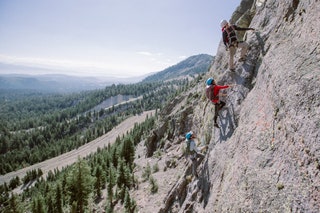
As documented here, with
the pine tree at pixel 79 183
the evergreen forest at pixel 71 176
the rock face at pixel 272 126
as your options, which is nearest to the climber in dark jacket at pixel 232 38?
the rock face at pixel 272 126

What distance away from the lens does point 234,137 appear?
11.2m

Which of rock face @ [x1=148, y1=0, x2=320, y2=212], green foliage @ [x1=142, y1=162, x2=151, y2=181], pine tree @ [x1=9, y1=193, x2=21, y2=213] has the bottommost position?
pine tree @ [x1=9, y1=193, x2=21, y2=213]

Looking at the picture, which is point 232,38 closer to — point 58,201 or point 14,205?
point 14,205

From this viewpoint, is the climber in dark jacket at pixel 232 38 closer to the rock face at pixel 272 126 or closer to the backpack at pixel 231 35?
the backpack at pixel 231 35

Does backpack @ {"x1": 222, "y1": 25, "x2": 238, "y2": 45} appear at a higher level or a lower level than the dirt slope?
higher

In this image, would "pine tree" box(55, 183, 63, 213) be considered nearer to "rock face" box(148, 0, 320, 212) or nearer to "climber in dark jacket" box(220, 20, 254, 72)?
"rock face" box(148, 0, 320, 212)

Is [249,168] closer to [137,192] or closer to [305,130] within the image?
[305,130]

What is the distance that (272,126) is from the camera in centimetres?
866

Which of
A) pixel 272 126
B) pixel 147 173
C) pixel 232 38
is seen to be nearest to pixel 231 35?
pixel 232 38

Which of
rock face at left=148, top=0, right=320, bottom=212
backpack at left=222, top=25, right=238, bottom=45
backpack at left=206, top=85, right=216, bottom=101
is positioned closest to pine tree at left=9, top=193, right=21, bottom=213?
rock face at left=148, top=0, right=320, bottom=212

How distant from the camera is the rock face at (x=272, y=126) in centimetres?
654

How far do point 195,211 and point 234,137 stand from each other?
5.83m

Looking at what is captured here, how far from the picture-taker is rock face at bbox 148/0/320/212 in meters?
6.54

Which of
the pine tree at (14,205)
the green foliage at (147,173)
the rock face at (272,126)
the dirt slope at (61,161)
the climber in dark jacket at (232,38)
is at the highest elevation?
the climber in dark jacket at (232,38)
